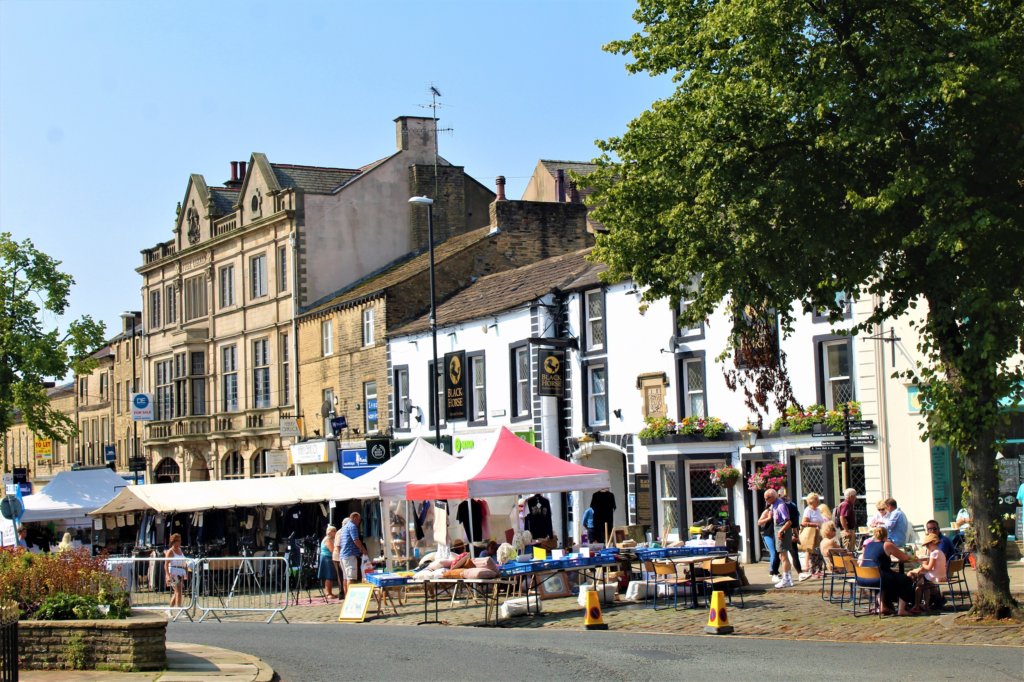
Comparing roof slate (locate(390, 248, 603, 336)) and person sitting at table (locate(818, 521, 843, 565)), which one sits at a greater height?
roof slate (locate(390, 248, 603, 336))

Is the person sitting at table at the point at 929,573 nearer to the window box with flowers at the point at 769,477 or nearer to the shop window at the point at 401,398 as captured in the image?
the window box with flowers at the point at 769,477

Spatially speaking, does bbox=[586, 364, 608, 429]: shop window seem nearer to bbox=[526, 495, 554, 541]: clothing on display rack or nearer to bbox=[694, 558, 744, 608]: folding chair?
bbox=[526, 495, 554, 541]: clothing on display rack

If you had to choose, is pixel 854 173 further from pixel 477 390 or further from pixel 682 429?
pixel 477 390

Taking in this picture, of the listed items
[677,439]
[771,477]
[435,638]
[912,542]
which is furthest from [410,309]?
[435,638]

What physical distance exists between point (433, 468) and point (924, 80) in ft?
52.2

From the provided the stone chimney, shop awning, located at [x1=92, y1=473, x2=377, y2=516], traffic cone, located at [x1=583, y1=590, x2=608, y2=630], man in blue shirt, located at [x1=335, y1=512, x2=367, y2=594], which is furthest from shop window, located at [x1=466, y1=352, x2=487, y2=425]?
traffic cone, located at [x1=583, y1=590, x2=608, y2=630]

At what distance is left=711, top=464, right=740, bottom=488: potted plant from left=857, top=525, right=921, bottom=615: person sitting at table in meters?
11.2

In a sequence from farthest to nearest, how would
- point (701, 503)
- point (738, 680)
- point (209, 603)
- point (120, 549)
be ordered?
point (120, 549), point (701, 503), point (209, 603), point (738, 680)

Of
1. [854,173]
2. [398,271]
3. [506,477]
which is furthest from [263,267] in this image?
[854,173]

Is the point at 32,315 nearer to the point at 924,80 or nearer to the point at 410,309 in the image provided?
the point at 410,309

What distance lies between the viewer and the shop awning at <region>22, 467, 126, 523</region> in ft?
118

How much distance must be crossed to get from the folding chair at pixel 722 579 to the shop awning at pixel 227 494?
38.9 ft

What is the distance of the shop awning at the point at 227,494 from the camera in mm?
31094

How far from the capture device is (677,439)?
30844mm
